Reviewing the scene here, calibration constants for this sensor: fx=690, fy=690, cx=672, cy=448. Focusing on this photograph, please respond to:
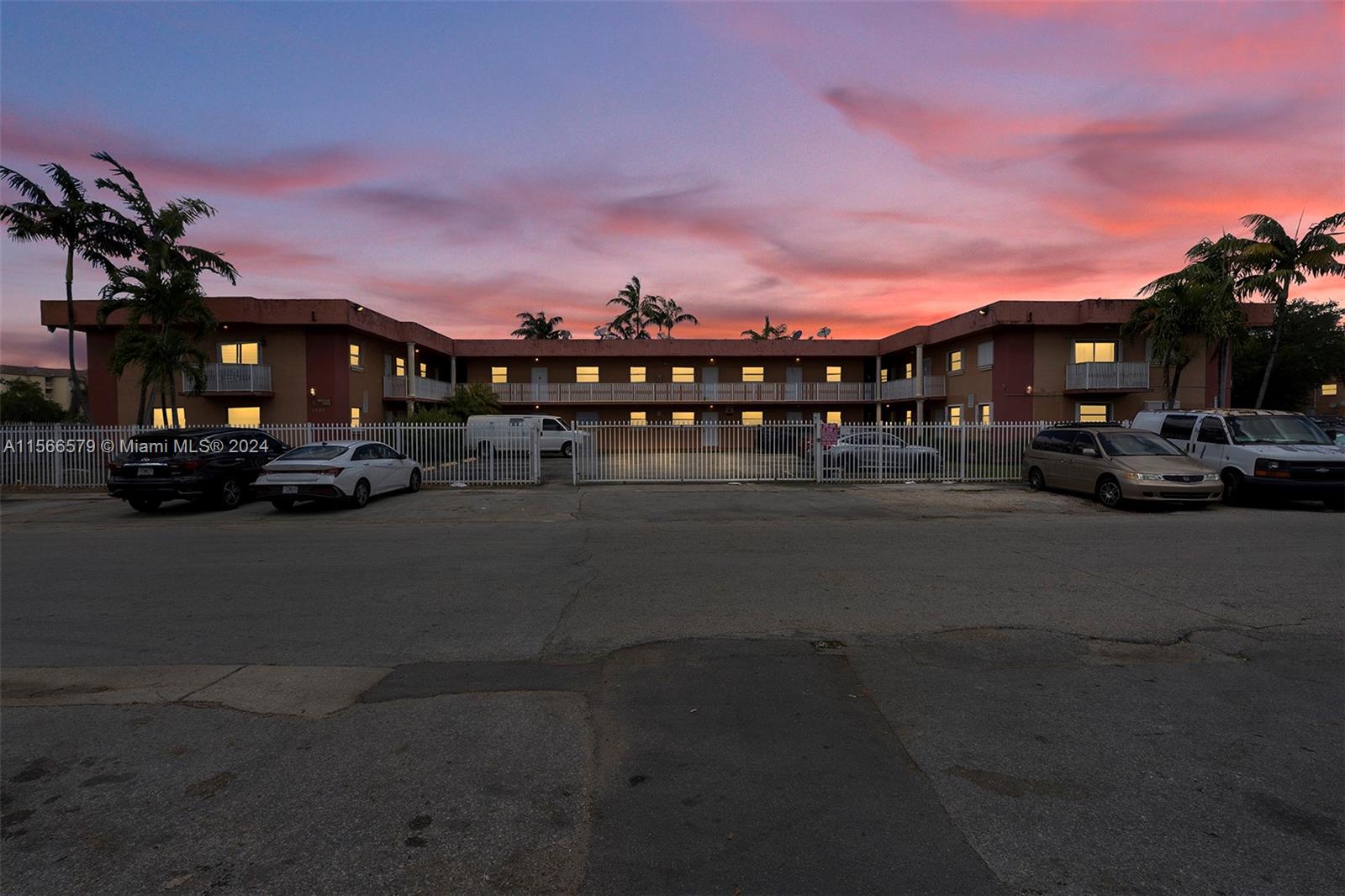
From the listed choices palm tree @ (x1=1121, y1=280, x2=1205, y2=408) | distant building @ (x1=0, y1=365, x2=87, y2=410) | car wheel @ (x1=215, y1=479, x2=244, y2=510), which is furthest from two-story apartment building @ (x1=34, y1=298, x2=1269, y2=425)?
distant building @ (x1=0, y1=365, x2=87, y2=410)

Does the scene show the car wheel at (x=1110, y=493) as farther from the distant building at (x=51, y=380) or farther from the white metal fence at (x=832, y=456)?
the distant building at (x=51, y=380)

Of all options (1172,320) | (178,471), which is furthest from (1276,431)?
(178,471)

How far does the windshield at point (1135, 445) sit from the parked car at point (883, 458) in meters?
5.50

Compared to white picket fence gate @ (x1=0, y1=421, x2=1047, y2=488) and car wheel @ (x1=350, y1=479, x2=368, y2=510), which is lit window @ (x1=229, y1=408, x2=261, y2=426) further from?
car wheel @ (x1=350, y1=479, x2=368, y2=510)

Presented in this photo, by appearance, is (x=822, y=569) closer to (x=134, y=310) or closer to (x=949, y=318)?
(x=134, y=310)

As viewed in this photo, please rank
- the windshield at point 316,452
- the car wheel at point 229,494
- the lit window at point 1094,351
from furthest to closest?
the lit window at point 1094,351 < the car wheel at point 229,494 < the windshield at point 316,452

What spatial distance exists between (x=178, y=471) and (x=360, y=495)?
333 centimetres

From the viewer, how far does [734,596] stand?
6711mm

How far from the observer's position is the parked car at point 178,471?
13.6 meters

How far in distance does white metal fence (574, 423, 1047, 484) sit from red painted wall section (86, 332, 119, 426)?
817 inches

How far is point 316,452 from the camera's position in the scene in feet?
46.9

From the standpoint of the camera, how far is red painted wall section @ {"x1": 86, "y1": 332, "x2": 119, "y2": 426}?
2691cm

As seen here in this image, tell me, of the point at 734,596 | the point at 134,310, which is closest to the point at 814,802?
the point at 734,596

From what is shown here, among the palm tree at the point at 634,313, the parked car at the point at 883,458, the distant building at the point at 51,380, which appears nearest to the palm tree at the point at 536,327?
the palm tree at the point at 634,313
